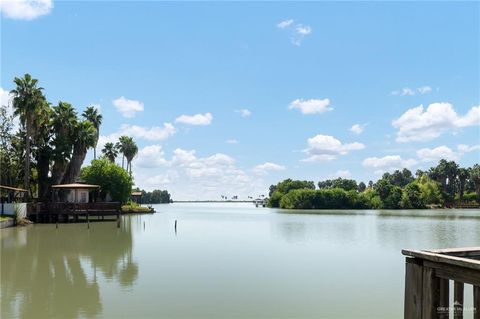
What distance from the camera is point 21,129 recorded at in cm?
6125

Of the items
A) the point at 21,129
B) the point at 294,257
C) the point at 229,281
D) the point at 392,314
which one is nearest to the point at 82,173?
the point at 21,129

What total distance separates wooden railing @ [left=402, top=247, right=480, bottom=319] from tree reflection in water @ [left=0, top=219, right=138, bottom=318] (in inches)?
385

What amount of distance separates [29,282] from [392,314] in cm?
1290

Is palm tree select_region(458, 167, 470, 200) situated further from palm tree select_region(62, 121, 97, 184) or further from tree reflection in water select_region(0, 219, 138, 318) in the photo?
tree reflection in water select_region(0, 219, 138, 318)

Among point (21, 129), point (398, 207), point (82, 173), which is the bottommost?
point (398, 207)

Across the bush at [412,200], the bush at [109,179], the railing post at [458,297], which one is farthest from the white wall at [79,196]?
the bush at [412,200]


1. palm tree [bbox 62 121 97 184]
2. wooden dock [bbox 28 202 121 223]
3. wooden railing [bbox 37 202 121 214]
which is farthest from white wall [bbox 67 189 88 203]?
palm tree [bbox 62 121 97 184]

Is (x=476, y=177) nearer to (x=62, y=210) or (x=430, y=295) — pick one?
(x=62, y=210)

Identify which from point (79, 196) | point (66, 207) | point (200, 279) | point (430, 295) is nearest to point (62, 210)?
point (66, 207)

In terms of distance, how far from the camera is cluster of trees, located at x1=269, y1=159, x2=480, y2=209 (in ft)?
436

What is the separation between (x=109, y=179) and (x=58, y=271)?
49.7 m

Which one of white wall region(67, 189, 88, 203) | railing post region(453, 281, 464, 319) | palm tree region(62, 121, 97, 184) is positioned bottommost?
white wall region(67, 189, 88, 203)

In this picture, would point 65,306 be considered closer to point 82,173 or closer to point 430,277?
point 430,277

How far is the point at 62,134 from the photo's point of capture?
6041cm
